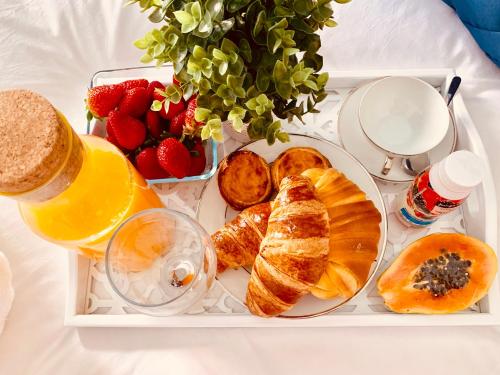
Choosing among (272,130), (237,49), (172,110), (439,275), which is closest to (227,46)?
(237,49)

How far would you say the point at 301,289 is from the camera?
2.13ft

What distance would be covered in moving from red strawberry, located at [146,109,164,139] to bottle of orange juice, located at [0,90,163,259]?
0.09 metres

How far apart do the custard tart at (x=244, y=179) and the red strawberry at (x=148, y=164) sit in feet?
0.33

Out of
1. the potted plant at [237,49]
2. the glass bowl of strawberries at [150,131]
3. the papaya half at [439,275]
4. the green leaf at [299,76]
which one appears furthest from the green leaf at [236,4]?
the papaya half at [439,275]

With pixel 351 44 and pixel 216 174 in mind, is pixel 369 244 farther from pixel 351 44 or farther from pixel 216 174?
pixel 351 44

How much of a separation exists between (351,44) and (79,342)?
74cm

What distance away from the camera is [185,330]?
2.45 feet

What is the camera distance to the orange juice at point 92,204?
600 mm

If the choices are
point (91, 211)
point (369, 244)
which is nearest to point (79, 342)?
point (91, 211)

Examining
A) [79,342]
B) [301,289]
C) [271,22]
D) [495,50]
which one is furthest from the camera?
[495,50]

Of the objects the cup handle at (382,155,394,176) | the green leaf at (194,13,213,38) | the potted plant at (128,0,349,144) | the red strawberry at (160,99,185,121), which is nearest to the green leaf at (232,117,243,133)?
the potted plant at (128,0,349,144)

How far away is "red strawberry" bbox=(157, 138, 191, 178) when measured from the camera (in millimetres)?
702

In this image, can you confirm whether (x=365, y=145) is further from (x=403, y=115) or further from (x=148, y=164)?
(x=148, y=164)

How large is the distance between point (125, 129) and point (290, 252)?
12.6 inches
